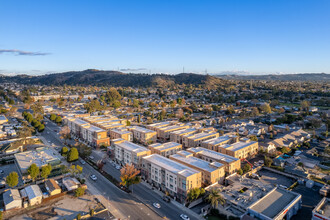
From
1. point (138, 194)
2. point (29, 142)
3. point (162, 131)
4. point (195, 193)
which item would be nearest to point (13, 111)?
point (29, 142)

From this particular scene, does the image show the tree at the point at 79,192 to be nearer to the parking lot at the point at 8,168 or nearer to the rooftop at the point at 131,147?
the rooftop at the point at 131,147

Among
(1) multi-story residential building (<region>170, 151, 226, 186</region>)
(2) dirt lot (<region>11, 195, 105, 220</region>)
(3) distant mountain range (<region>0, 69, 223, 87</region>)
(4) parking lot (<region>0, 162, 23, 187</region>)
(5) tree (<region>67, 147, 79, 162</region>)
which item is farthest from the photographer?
(3) distant mountain range (<region>0, 69, 223, 87</region>)

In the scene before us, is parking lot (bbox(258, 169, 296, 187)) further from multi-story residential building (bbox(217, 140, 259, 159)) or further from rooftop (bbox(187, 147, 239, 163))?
rooftop (bbox(187, 147, 239, 163))

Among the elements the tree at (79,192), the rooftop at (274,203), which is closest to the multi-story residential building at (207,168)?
the rooftop at (274,203)

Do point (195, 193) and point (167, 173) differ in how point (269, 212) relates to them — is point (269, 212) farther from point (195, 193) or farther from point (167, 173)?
point (167, 173)

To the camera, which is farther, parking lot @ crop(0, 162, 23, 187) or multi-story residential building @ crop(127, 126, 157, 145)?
multi-story residential building @ crop(127, 126, 157, 145)

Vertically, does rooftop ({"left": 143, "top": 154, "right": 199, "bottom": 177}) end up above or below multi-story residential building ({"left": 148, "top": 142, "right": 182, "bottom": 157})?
above

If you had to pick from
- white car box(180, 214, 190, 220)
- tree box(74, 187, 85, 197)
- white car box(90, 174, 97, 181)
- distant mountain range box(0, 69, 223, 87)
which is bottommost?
white car box(180, 214, 190, 220)

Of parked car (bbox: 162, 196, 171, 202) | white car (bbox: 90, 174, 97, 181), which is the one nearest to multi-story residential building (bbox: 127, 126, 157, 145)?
white car (bbox: 90, 174, 97, 181)

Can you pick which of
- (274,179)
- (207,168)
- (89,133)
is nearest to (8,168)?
(89,133)
